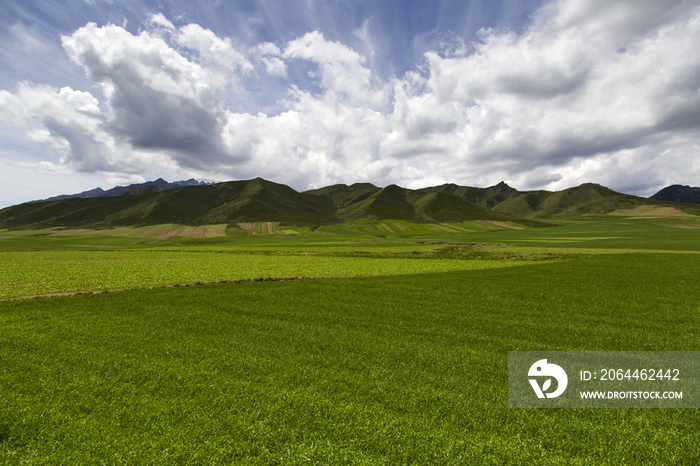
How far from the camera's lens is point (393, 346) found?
12391mm

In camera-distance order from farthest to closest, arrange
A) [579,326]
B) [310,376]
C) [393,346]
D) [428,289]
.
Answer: [428,289], [579,326], [393,346], [310,376]

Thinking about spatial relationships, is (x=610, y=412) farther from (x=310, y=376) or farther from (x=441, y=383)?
(x=310, y=376)

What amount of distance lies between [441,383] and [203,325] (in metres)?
12.2

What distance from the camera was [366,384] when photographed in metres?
9.23

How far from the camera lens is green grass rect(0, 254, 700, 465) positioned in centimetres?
657

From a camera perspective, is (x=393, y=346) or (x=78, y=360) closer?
(x=78, y=360)

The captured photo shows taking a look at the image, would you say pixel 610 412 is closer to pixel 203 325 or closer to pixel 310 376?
pixel 310 376

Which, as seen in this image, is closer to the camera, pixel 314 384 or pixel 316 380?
pixel 314 384

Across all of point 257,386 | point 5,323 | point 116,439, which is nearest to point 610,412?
point 257,386

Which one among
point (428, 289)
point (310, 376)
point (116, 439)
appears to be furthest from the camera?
point (428, 289)

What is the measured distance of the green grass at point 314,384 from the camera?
6.57 meters

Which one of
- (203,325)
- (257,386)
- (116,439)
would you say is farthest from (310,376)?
(203,325)

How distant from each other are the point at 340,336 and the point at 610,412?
30.7 ft

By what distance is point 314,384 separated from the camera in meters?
9.21
